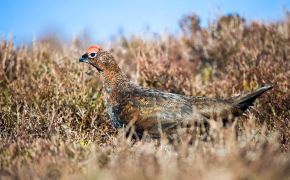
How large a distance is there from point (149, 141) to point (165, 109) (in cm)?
41

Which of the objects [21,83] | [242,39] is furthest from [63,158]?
[242,39]

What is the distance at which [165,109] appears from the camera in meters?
2.47

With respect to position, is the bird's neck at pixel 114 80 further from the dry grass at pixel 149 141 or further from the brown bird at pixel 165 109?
the dry grass at pixel 149 141

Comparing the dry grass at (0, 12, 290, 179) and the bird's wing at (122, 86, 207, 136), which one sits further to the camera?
the bird's wing at (122, 86, 207, 136)

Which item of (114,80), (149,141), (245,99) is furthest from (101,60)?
(245,99)

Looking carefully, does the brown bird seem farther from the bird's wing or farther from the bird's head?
the bird's head

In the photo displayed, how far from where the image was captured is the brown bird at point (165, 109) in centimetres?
242

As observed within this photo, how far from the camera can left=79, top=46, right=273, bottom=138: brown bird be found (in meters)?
2.42

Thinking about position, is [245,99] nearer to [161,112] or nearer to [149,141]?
[161,112]

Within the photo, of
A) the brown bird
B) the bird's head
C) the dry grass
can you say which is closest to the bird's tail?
the brown bird

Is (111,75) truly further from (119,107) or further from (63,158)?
(63,158)

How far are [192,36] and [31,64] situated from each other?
498cm

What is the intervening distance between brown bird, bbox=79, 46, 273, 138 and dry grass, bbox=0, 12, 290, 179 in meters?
0.20

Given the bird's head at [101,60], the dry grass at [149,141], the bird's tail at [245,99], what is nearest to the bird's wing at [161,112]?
the dry grass at [149,141]
